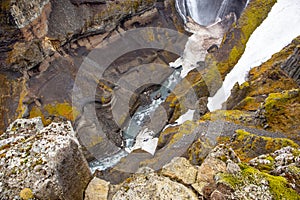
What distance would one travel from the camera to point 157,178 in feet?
24.4

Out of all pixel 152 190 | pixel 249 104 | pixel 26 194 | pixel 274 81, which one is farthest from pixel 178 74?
pixel 26 194

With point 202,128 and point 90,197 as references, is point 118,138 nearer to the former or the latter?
point 202,128

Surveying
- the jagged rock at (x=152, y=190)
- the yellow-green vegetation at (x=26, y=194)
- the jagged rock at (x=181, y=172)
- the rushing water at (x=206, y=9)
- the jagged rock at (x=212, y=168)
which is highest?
the rushing water at (x=206, y=9)

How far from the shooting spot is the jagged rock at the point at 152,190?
22.7 feet

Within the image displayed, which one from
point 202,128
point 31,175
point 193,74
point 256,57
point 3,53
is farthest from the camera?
point 193,74

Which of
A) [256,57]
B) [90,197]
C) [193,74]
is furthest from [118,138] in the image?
[90,197]

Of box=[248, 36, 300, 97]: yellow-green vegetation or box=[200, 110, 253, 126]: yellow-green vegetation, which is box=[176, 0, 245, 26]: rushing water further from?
box=[200, 110, 253, 126]: yellow-green vegetation

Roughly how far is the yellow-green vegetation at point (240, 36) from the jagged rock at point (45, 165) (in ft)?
83.3

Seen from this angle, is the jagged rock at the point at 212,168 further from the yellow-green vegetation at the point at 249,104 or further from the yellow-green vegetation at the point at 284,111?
the yellow-green vegetation at the point at 249,104

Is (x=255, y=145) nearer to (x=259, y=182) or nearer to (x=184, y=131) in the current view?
(x=259, y=182)

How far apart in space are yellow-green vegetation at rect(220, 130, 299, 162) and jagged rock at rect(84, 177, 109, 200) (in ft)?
23.3

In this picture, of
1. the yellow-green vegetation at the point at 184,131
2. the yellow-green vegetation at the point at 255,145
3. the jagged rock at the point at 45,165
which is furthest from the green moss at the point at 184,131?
the jagged rock at the point at 45,165

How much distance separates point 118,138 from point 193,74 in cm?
1282

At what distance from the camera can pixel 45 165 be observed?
6594 mm
